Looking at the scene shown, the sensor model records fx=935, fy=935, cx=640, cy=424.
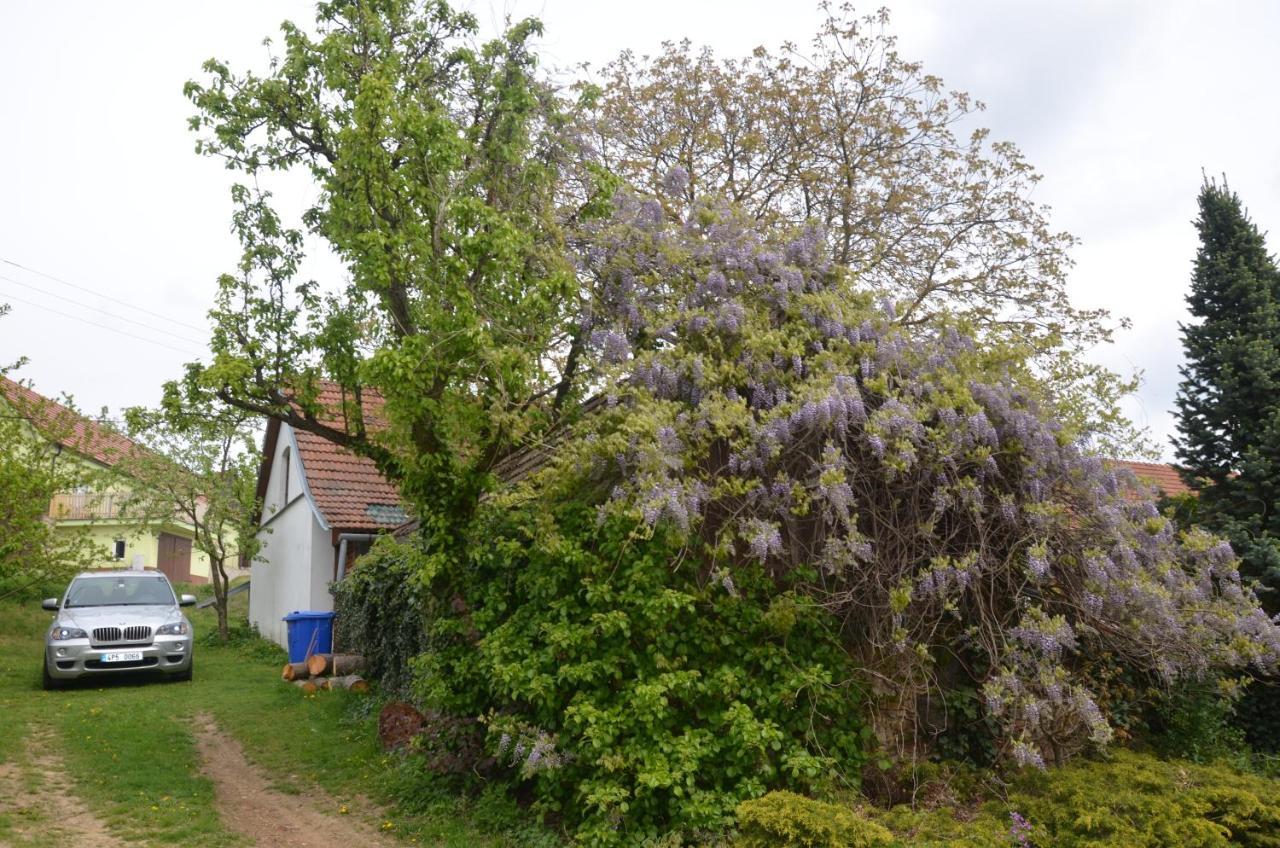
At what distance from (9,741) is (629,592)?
742 centimetres

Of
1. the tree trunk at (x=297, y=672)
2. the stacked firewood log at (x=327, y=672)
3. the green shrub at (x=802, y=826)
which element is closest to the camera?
the green shrub at (x=802, y=826)

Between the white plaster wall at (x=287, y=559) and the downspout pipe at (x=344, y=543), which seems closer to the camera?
the downspout pipe at (x=344, y=543)

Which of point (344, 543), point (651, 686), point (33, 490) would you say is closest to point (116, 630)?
point (33, 490)

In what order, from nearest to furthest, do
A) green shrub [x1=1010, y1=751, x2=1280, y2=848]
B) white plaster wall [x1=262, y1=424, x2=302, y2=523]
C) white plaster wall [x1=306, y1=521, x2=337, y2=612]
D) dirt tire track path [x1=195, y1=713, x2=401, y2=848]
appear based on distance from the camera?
green shrub [x1=1010, y1=751, x2=1280, y2=848], dirt tire track path [x1=195, y1=713, x2=401, y2=848], white plaster wall [x1=306, y1=521, x2=337, y2=612], white plaster wall [x1=262, y1=424, x2=302, y2=523]

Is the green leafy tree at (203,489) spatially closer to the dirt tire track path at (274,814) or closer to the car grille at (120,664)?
the car grille at (120,664)

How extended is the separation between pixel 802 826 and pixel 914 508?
264 centimetres

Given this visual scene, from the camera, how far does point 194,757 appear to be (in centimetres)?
955

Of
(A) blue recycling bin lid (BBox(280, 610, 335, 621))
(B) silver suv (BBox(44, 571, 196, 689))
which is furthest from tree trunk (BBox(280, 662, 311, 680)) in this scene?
(B) silver suv (BBox(44, 571, 196, 689))

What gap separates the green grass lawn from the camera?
717 cm

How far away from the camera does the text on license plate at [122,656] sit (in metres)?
13.4

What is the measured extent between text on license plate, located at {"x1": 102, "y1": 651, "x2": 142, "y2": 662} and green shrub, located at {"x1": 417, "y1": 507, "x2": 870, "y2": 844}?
331 inches

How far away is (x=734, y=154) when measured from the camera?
51.2 ft

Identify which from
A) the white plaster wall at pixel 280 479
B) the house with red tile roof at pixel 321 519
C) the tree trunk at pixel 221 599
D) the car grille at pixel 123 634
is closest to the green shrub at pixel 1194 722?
the house with red tile roof at pixel 321 519

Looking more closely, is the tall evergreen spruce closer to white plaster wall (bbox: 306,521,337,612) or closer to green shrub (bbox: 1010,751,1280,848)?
green shrub (bbox: 1010,751,1280,848)
